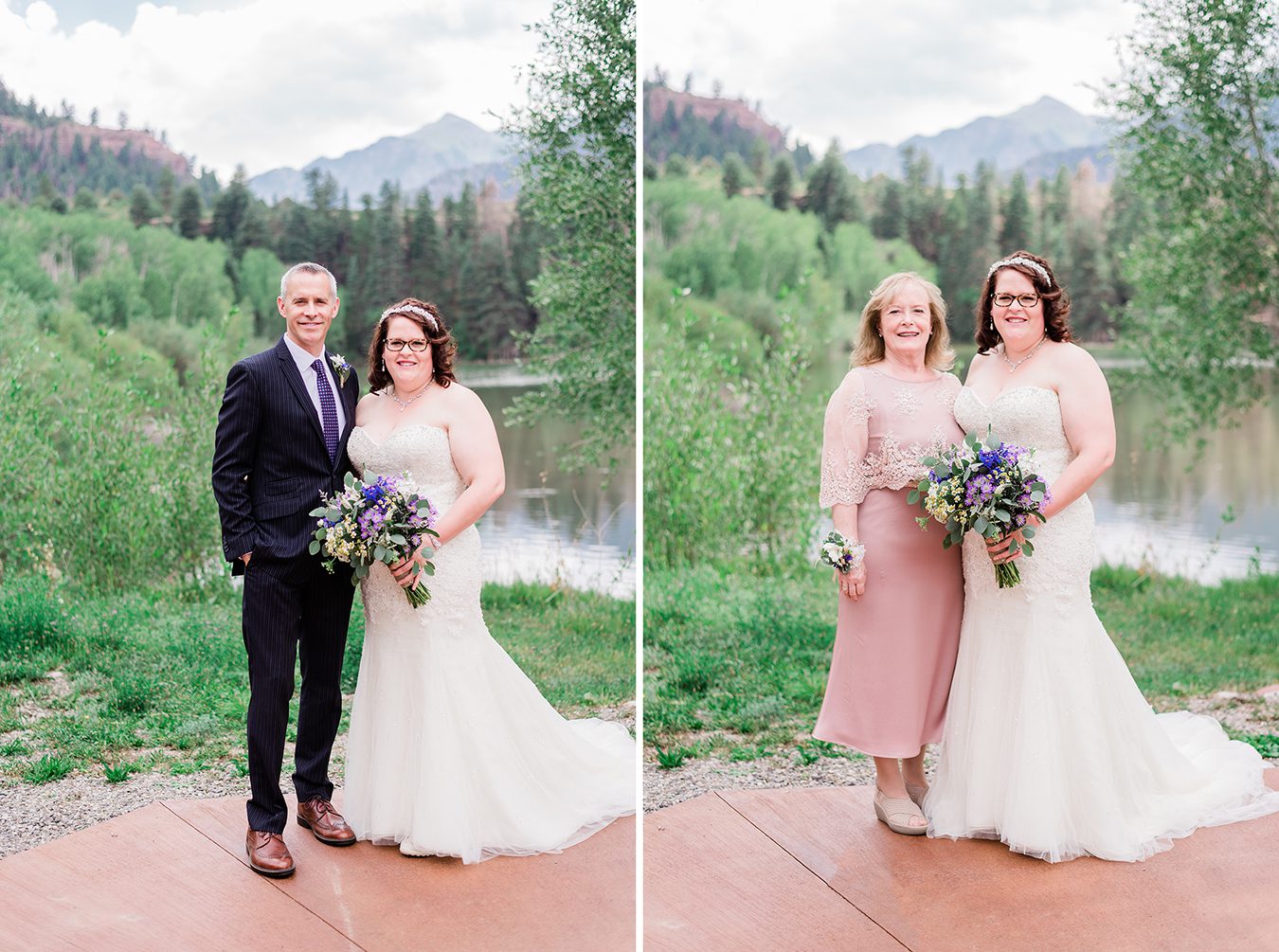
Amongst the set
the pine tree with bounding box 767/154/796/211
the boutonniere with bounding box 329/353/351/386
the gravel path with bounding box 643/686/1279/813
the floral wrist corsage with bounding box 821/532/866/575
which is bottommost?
the gravel path with bounding box 643/686/1279/813

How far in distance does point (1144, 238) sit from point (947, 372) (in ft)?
16.5

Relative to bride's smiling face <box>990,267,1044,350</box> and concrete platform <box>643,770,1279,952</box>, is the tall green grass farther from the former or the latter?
bride's smiling face <box>990,267,1044,350</box>

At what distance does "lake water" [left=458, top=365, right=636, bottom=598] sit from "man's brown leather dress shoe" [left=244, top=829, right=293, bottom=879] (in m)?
3.86

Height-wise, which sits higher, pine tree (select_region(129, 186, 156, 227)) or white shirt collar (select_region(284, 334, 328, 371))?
pine tree (select_region(129, 186, 156, 227))

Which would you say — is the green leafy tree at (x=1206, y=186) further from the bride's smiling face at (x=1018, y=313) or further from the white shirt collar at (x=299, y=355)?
the white shirt collar at (x=299, y=355)

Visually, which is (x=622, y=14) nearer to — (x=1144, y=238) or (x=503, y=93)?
(x=503, y=93)

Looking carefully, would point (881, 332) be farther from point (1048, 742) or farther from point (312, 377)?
point (312, 377)

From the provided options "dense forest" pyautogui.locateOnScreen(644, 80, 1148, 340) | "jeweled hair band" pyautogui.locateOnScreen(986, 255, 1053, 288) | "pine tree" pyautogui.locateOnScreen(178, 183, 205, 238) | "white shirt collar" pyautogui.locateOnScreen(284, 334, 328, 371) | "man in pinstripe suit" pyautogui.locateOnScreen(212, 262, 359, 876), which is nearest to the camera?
"man in pinstripe suit" pyautogui.locateOnScreen(212, 262, 359, 876)

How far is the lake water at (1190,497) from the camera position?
8.26 meters

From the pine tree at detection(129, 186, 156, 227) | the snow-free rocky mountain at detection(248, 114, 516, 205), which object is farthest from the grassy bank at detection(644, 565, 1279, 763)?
the pine tree at detection(129, 186, 156, 227)

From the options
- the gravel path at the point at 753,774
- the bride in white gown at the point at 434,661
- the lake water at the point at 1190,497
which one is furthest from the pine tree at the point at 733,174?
the bride in white gown at the point at 434,661

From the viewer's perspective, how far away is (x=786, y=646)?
6766mm

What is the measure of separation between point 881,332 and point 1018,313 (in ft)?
1.55

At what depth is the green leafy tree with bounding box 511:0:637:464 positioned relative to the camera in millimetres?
7730
